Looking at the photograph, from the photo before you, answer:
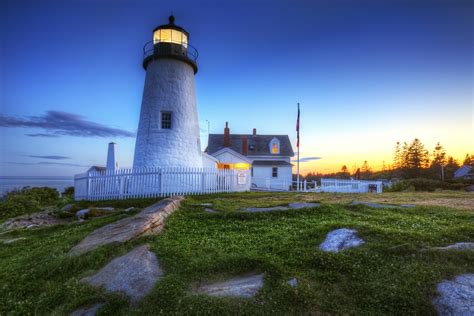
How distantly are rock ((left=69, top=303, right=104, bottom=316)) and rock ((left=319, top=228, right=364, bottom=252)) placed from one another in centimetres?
373

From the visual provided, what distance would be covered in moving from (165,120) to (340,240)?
1281 cm

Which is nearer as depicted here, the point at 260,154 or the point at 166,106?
the point at 166,106

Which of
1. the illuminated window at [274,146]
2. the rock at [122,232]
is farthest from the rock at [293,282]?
the illuminated window at [274,146]

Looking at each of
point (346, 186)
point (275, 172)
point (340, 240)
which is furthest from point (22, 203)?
point (275, 172)

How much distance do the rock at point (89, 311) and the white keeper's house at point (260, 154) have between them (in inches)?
897

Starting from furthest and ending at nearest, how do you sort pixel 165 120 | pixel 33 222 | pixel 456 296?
pixel 165 120 < pixel 33 222 < pixel 456 296

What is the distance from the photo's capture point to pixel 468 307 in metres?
2.93

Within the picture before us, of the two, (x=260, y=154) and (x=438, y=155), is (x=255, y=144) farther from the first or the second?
(x=438, y=155)

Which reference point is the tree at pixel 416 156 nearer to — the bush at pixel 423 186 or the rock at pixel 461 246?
the bush at pixel 423 186

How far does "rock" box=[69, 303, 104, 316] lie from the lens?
3.58 meters

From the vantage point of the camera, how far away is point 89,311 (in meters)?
3.63

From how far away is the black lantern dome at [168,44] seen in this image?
15164 mm

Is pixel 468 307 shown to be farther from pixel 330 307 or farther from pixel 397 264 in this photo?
pixel 330 307

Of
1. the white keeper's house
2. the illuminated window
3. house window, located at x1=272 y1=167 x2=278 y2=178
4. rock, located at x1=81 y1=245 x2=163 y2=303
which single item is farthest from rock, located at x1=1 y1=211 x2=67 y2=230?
the illuminated window
